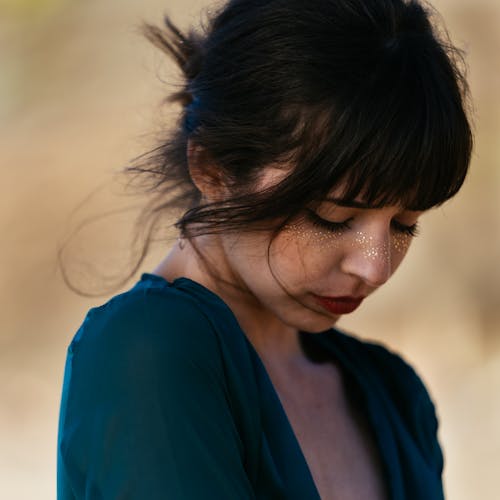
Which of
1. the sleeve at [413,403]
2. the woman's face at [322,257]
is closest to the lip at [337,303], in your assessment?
the woman's face at [322,257]

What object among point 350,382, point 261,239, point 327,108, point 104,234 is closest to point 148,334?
point 261,239

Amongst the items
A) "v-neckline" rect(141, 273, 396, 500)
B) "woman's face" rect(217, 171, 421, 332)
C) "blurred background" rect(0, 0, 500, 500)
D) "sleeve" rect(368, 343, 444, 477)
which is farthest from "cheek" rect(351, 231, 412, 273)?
"blurred background" rect(0, 0, 500, 500)

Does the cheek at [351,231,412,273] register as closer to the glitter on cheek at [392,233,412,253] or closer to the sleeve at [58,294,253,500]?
the glitter on cheek at [392,233,412,253]

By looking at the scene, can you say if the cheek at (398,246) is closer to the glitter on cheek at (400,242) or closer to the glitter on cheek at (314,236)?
the glitter on cheek at (400,242)

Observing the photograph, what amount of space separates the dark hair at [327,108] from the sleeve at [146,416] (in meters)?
0.20

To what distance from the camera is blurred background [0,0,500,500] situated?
13.2 ft

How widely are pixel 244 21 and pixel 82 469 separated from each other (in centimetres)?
60

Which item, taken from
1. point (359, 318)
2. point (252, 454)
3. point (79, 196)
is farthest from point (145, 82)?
point (252, 454)

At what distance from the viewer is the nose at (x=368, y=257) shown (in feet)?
4.40

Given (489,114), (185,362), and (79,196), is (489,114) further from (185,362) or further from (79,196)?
(185,362)

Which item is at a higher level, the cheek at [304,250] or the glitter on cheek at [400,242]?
the glitter on cheek at [400,242]

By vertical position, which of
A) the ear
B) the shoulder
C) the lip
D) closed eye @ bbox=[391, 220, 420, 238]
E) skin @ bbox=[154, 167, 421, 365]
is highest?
the ear

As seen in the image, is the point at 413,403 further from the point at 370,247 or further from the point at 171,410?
the point at 171,410

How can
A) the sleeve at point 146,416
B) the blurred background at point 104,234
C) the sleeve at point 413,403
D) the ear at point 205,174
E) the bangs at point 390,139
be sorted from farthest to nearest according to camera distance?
the blurred background at point 104,234 → the sleeve at point 413,403 → the ear at point 205,174 → the bangs at point 390,139 → the sleeve at point 146,416
